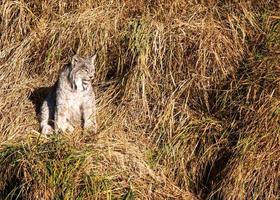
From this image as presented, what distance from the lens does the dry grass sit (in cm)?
457

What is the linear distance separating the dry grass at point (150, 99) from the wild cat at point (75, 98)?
0.46 ft

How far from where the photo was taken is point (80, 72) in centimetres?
509

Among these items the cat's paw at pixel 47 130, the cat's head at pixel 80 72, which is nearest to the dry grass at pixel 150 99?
the cat's paw at pixel 47 130

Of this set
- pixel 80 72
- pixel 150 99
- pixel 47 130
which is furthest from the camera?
pixel 150 99

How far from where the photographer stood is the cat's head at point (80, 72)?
16.6 feet

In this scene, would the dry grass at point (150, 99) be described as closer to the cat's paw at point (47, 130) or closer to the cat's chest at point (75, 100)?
the cat's paw at point (47, 130)

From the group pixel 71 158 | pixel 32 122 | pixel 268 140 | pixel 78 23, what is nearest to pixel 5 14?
pixel 78 23

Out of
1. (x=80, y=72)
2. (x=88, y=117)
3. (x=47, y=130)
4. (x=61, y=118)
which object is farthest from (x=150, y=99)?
(x=47, y=130)

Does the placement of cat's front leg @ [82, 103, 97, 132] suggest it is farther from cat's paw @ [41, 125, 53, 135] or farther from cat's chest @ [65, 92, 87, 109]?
cat's paw @ [41, 125, 53, 135]

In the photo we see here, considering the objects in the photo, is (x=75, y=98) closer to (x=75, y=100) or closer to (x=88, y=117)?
(x=75, y=100)

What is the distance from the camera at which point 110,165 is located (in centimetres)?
469

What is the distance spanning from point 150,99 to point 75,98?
0.64 metres

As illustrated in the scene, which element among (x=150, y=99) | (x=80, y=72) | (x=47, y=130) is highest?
(x=80, y=72)

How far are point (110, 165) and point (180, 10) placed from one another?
1831 millimetres
